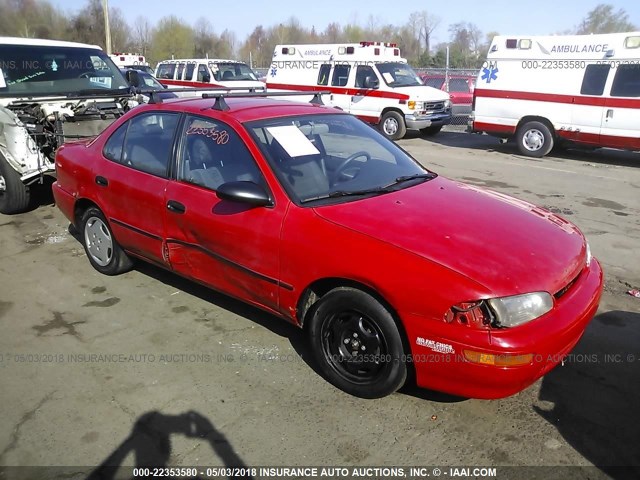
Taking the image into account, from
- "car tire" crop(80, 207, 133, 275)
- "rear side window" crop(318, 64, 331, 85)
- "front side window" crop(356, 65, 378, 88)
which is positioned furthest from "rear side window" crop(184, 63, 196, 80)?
"car tire" crop(80, 207, 133, 275)

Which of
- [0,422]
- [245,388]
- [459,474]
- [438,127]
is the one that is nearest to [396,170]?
[245,388]

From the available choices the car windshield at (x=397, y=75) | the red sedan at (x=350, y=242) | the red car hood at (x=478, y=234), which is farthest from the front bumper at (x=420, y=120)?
the red car hood at (x=478, y=234)

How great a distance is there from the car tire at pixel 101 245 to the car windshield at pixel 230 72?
13489mm

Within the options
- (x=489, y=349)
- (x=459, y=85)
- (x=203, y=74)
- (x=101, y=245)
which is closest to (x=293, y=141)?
(x=489, y=349)

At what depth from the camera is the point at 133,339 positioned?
3902 millimetres

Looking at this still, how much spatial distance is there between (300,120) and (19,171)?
4.46 metres

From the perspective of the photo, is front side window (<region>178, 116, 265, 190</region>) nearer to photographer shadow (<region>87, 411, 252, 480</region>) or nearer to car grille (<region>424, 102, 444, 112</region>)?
photographer shadow (<region>87, 411, 252, 480</region>)

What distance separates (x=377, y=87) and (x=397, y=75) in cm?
75

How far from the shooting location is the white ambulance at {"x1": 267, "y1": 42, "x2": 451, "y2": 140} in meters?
14.3

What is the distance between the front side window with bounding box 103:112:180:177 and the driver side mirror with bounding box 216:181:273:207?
3.05 feet

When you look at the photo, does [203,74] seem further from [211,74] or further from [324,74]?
[324,74]

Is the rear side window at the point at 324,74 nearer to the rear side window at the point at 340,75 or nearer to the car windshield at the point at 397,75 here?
the rear side window at the point at 340,75

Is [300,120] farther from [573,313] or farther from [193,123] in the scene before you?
[573,313]

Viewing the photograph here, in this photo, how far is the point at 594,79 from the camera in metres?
11.1
